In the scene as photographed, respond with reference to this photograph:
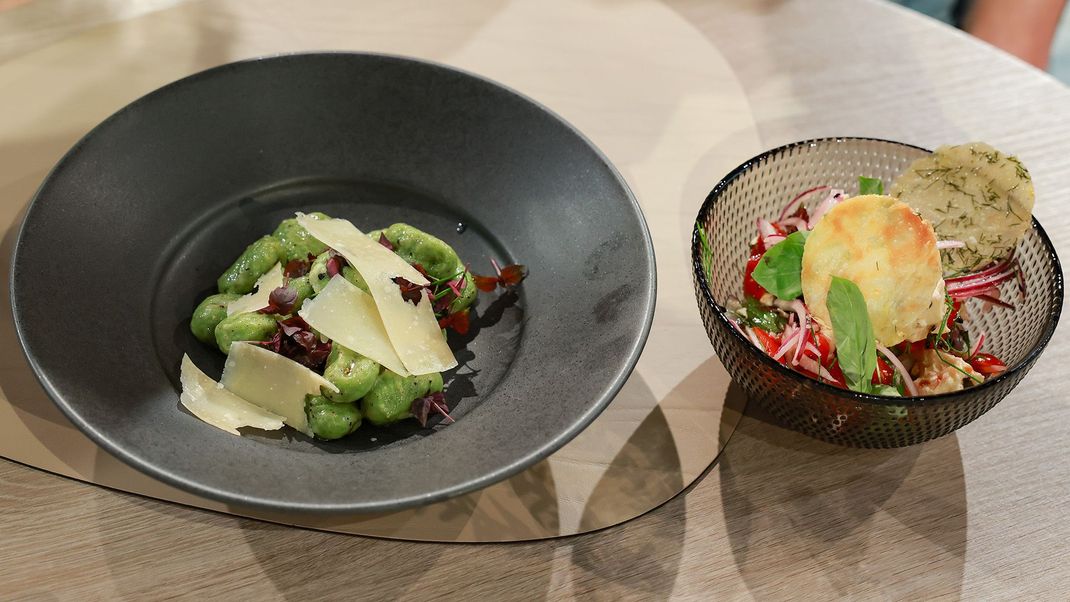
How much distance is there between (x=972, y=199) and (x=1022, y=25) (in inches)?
65.8

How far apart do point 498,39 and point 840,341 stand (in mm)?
990

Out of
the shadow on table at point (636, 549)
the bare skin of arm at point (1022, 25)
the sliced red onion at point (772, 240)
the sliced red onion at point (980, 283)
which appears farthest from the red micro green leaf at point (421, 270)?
the bare skin of arm at point (1022, 25)

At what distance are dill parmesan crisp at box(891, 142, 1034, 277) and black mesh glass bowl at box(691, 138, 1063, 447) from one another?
53 millimetres

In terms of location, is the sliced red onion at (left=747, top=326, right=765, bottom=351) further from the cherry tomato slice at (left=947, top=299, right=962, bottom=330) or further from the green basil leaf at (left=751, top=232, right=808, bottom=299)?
the cherry tomato slice at (left=947, top=299, right=962, bottom=330)

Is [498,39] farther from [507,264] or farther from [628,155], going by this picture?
[507,264]

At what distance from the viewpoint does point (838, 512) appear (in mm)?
1029

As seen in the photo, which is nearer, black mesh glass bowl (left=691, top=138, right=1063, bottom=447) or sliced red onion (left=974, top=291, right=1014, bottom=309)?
black mesh glass bowl (left=691, top=138, right=1063, bottom=447)

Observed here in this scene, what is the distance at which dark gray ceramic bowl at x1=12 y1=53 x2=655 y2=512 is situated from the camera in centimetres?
85

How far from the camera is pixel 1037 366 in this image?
47.6 inches

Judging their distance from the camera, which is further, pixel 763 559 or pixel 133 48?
pixel 133 48

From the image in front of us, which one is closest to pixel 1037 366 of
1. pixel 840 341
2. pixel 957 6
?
pixel 840 341

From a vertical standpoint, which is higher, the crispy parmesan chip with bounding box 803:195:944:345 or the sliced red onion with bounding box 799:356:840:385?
the crispy parmesan chip with bounding box 803:195:944:345

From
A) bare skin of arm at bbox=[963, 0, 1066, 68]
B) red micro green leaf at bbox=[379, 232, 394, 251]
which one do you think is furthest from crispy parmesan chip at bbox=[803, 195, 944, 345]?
bare skin of arm at bbox=[963, 0, 1066, 68]

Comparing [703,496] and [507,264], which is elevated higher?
[507,264]
